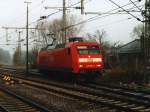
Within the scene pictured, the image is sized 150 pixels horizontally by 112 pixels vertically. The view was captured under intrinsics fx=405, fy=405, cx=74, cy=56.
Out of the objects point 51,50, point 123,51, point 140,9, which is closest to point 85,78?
point 51,50

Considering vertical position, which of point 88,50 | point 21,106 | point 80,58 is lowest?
point 21,106

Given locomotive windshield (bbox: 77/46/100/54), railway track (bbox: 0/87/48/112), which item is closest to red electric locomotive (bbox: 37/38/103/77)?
locomotive windshield (bbox: 77/46/100/54)

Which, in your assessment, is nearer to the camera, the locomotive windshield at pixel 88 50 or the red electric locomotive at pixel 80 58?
the red electric locomotive at pixel 80 58

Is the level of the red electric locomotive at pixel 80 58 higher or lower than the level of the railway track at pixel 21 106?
higher

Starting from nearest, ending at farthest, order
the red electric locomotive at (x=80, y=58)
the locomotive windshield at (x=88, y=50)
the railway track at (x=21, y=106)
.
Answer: the railway track at (x=21, y=106), the red electric locomotive at (x=80, y=58), the locomotive windshield at (x=88, y=50)

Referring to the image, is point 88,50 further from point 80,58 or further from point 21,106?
point 21,106

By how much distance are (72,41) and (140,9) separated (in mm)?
7296

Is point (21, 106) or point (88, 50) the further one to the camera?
point (88, 50)

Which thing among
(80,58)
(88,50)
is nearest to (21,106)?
(80,58)

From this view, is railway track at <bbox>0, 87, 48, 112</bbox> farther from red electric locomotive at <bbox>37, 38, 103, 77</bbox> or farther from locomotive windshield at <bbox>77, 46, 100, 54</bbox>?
locomotive windshield at <bbox>77, 46, 100, 54</bbox>

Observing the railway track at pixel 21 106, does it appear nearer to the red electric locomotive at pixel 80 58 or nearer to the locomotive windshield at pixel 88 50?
the red electric locomotive at pixel 80 58

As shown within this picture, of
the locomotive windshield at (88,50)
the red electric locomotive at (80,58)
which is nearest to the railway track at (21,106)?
the red electric locomotive at (80,58)

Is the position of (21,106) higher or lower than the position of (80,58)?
lower

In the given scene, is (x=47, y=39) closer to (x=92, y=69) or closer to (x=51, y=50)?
(x=51, y=50)
